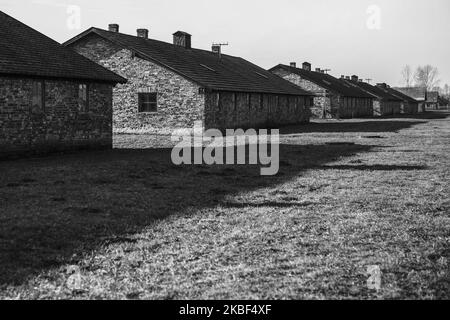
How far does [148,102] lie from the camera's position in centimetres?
3278

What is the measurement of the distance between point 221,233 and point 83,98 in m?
15.4

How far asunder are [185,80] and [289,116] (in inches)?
703

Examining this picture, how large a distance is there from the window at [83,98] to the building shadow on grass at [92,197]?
9.72 feet

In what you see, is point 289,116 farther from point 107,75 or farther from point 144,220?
point 144,220

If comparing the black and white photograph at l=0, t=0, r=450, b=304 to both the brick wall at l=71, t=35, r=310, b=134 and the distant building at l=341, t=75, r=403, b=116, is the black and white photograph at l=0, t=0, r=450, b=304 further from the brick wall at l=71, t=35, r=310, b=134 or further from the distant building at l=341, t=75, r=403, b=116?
the distant building at l=341, t=75, r=403, b=116

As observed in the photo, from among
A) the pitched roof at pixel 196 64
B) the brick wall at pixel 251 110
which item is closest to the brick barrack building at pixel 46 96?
the pitched roof at pixel 196 64

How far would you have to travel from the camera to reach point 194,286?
18.8ft

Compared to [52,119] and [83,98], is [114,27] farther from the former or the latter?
[52,119]

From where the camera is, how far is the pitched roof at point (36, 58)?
18812 mm

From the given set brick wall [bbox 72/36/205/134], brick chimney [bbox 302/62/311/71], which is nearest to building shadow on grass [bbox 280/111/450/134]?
brick wall [bbox 72/36/205/134]

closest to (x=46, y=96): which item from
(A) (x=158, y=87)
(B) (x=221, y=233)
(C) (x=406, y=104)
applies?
(A) (x=158, y=87)

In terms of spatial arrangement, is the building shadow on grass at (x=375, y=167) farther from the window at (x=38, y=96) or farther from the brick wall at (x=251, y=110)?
the brick wall at (x=251, y=110)

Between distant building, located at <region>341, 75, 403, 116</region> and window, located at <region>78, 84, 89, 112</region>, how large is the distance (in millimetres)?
68530

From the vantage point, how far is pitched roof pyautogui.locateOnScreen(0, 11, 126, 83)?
18812 millimetres
